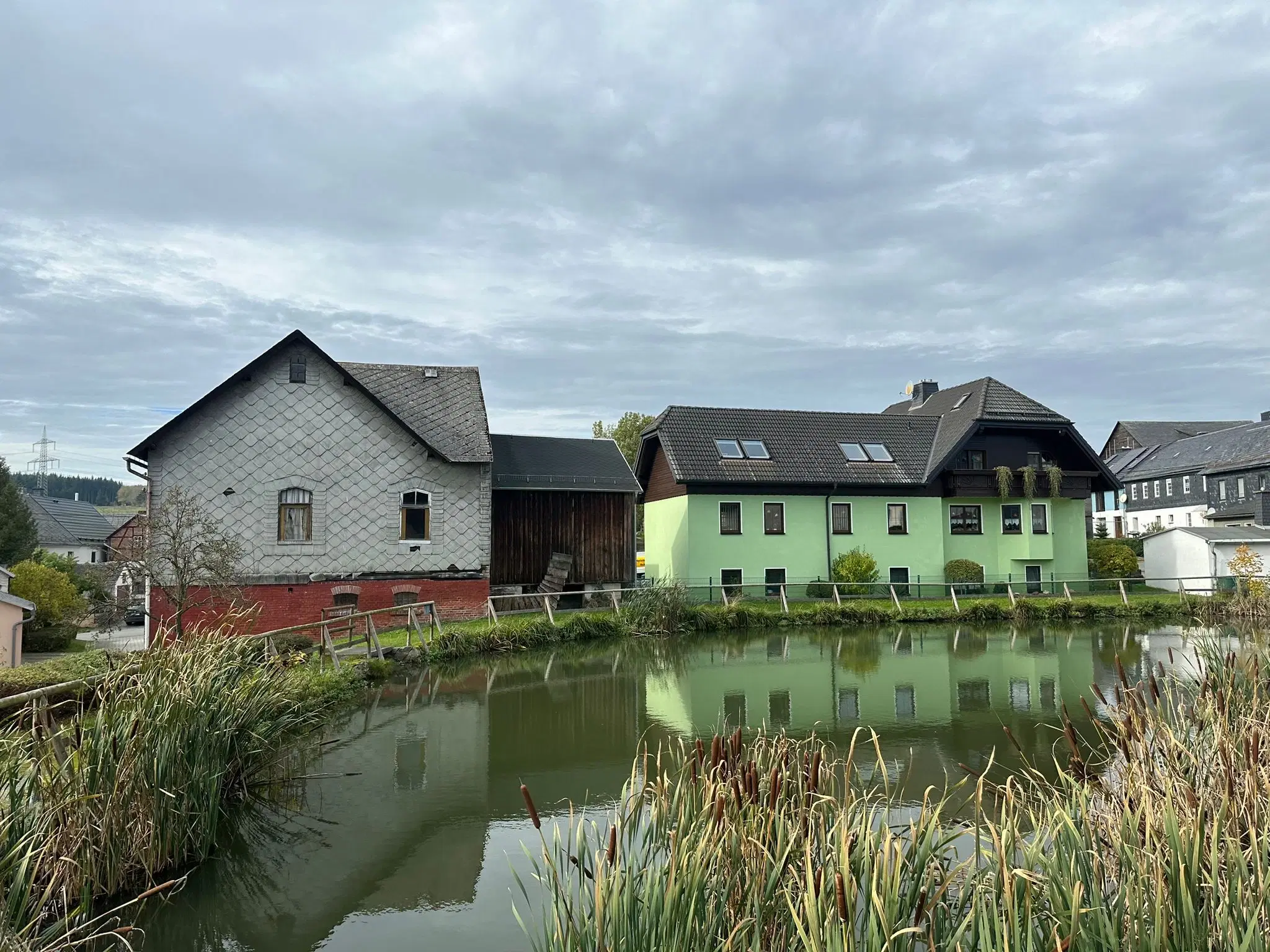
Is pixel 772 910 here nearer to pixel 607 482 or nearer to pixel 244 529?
pixel 244 529

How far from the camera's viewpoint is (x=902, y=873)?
3.66 m

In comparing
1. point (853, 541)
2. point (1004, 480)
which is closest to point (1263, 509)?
point (1004, 480)

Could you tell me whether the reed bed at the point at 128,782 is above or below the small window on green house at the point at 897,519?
below

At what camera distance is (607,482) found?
89.5 ft

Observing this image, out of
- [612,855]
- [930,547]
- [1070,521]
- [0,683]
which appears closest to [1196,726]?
[612,855]

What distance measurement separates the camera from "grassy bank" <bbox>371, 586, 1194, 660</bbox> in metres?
20.7

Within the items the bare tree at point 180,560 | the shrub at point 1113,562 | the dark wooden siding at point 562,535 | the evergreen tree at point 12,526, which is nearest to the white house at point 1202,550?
the shrub at point 1113,562

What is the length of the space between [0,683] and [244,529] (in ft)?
35.4

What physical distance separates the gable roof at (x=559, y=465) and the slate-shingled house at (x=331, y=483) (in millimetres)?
1523

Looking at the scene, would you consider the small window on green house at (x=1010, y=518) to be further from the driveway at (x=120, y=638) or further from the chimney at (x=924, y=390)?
the driveway at (x=120, y=638)

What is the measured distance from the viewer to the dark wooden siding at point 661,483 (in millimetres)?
31375

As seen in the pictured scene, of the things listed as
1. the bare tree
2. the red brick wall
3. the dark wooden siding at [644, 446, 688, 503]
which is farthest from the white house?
the bare tree

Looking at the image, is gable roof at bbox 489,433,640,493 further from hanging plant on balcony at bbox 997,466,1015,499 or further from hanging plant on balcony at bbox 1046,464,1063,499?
hanging plant on balcony at bbox 1046,464,1063,499

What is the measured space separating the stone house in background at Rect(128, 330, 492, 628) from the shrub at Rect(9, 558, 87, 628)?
6.04 metres
